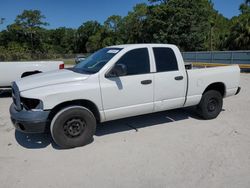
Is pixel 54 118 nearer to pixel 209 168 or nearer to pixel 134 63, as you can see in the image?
pixel 134 63

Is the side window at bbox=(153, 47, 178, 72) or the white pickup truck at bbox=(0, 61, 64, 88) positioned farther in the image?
the white pickup truck at bbox=(0, 61, 64, 88)

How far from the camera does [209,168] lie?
10.8 feet

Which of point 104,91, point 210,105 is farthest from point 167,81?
point 210,105

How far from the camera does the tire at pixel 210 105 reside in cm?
533

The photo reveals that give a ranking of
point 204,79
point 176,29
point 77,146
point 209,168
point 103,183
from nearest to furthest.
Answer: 1. point 103,183
2. point 209,168
3. point 77,146
4. point 204,79
5. point 176,29

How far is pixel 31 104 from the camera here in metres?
3.67

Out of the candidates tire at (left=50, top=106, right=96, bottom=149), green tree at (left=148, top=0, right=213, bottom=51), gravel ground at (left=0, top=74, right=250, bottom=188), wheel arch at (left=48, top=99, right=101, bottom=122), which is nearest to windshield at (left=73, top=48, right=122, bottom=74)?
wheel arch at (left=48, top=99, right=101, bottom=122)

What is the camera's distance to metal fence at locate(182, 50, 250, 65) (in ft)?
57.4

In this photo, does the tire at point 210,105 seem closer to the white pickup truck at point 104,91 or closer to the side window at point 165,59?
the white pickup truck at point 104,91

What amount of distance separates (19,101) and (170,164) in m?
2.68

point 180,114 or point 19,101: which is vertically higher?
point 19,101

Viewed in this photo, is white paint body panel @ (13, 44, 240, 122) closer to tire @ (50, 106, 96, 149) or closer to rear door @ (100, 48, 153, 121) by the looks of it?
rear door @ (100, 48, 153, 121)

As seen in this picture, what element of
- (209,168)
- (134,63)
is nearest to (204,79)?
(134,63)

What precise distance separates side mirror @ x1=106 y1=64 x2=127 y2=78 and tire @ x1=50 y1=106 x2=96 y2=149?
765mm
